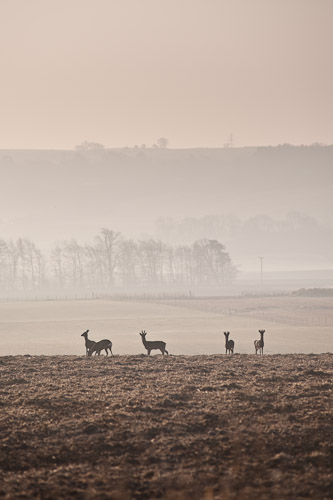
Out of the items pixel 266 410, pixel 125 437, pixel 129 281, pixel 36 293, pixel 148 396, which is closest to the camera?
pixel 125 437

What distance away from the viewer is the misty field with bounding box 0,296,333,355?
186ft

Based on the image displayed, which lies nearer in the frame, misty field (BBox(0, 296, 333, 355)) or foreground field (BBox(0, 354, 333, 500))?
foreground field (BBox(0, 354, 333, 500))

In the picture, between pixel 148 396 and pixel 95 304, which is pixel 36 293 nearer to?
pixel 95 304

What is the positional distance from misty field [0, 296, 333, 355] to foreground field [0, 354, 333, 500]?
28331 millimetres

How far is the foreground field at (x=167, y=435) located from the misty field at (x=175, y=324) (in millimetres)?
28331

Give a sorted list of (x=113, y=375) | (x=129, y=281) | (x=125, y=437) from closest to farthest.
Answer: (x=125, y=437) → (x=113, y=375) → (x=129, y=281)

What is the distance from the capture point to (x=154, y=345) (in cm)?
3434

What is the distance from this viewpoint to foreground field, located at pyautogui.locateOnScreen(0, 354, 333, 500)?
14.7m

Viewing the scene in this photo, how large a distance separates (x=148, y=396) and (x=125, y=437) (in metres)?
4.17

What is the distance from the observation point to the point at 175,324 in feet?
259

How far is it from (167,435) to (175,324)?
201 feet

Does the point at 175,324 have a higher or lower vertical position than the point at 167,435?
higher

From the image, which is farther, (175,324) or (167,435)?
(175,324)

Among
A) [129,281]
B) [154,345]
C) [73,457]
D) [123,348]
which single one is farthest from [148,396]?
[129,281]
